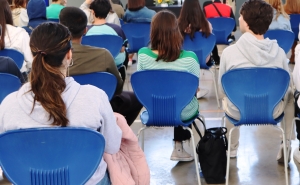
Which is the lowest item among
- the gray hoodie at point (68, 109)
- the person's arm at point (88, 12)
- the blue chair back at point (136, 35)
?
the blue chair back at point (136, 35)

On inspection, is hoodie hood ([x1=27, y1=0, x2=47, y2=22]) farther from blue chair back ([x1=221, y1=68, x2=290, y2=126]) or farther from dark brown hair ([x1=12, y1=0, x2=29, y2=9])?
blue chair back ([x1=221, y1=68, x2=290, y2=126])

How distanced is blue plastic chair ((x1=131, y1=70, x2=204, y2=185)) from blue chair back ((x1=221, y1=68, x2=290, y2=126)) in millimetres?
235

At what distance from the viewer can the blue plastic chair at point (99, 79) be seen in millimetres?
3205

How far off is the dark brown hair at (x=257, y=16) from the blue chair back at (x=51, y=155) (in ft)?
6.10

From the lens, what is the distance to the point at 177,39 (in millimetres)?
3588

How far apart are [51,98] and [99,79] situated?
1227mm

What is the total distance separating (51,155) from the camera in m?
1.99

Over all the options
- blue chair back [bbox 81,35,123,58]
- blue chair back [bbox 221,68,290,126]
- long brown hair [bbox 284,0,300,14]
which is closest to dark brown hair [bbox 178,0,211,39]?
blue chair back [bbox 81,35,123,58]

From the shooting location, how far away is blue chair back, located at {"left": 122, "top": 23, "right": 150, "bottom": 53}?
6.07m

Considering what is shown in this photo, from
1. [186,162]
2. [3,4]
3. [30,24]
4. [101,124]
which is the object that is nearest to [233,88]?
[186,162]

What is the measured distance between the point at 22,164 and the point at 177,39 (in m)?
1.82

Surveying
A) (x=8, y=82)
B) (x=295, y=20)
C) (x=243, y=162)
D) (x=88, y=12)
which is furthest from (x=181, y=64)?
(x=295, y=20)

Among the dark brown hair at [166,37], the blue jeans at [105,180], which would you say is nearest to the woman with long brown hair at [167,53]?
the dark brown hair at [166,37]

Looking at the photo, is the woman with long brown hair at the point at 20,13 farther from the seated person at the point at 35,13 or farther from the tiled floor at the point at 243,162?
the tiled floor at the point at 243,162
